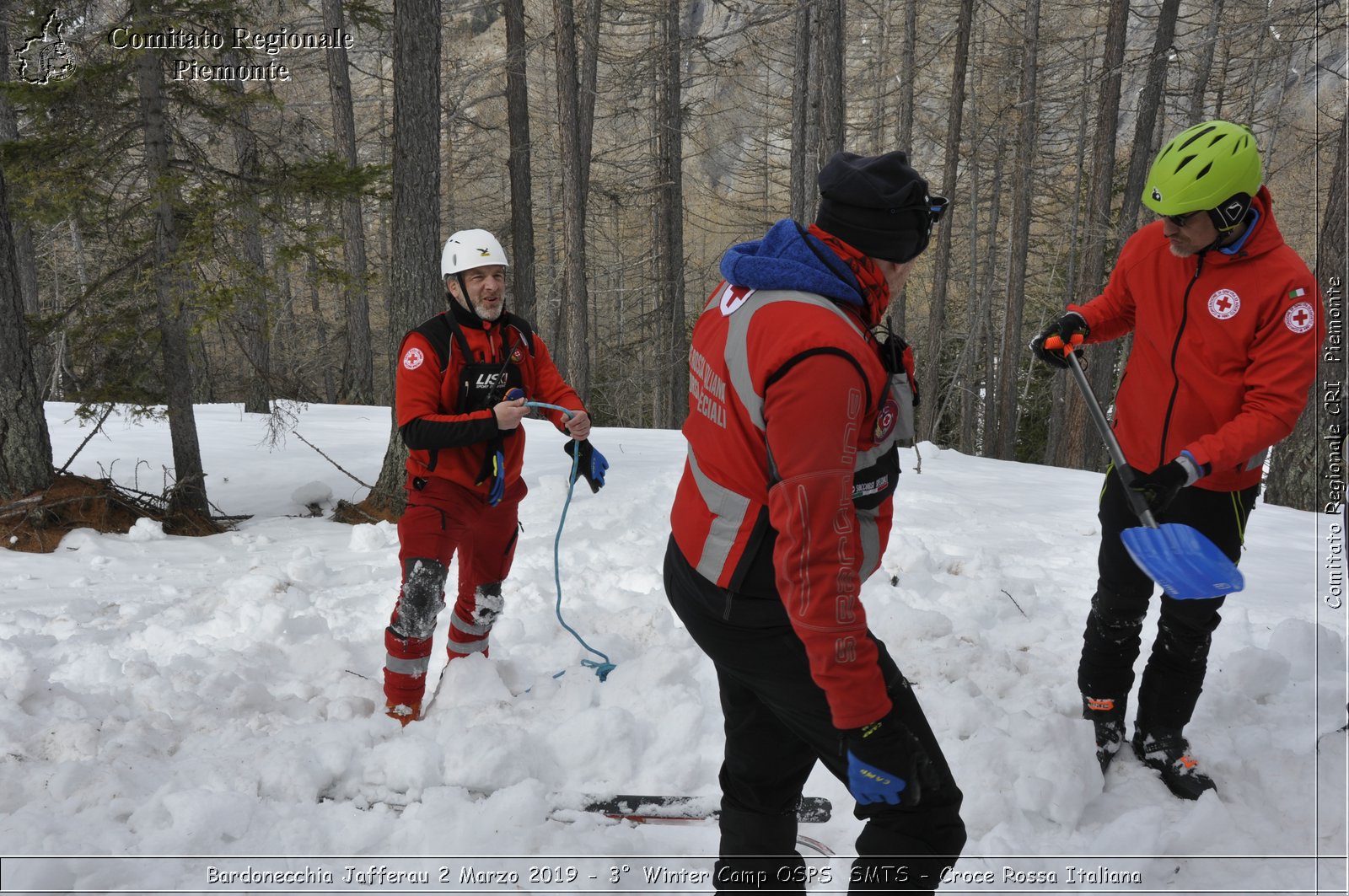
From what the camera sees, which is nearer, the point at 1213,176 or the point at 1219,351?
the point at 1213,176

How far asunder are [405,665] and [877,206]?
3.00 metres

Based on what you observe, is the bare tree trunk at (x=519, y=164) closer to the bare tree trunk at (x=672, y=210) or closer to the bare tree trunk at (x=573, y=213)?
the bare tree trunk at (x=573, y=213)

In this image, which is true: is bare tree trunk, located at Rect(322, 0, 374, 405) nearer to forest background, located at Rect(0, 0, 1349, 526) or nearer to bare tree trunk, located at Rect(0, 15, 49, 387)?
forest background, located at Rect(0, 0, 1349, 526)

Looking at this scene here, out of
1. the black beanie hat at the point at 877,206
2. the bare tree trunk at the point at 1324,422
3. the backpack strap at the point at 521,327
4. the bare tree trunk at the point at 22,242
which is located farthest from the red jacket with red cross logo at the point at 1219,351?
the bare tree trunk at the point at 22,242

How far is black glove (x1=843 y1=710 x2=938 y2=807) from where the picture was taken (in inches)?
77.0

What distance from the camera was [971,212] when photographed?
24.7 m

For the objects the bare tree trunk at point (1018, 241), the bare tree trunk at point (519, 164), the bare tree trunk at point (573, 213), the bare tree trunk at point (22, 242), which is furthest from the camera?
the bare tree trunk at point (1018, 241)

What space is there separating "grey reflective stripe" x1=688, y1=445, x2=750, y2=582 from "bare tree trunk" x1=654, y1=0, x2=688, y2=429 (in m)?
15.5

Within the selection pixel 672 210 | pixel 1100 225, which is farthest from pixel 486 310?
pixel 672 210

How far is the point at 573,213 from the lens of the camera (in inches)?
533

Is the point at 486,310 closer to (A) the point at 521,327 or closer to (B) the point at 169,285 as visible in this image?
(A) the point at 521,327

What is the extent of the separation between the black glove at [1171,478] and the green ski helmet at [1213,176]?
0.85m

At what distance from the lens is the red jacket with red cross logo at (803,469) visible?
1829 mm

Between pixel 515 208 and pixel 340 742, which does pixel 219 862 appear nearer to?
pixel 340 742
